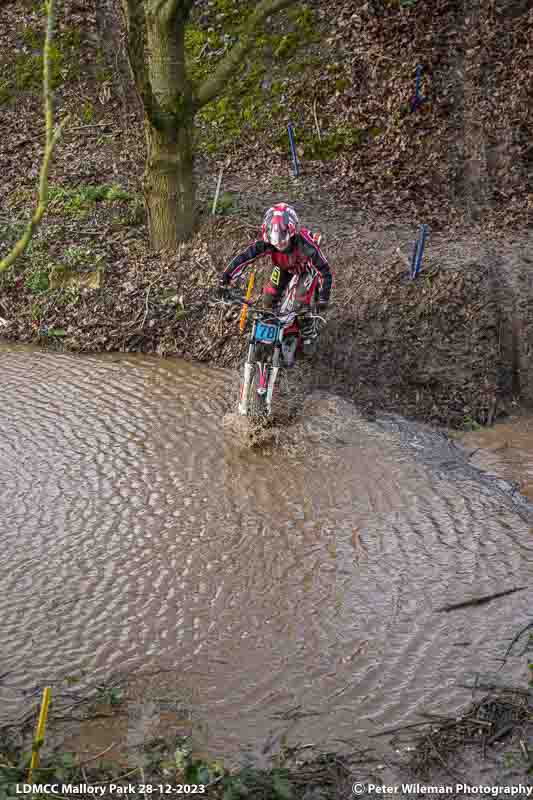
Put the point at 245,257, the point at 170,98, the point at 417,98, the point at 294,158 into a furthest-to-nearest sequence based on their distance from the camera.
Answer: the point at 417,98 < the point at 294,158 < the point at 170,98 < the point at 245,257

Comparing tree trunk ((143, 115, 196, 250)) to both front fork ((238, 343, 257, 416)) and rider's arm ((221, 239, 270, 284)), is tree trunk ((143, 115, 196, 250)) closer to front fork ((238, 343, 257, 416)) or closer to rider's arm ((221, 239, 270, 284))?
rider's arm ((221, 239, 270, 284))

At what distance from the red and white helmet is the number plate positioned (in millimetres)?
796

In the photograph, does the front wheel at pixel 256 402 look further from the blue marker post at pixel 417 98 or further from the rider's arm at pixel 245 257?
the blue marker post at pixel 417 98

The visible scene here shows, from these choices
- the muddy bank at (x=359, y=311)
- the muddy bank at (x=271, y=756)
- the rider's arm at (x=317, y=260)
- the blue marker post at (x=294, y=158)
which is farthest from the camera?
the blue marker post at (x=294, y=158)

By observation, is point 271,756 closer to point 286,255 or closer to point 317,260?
point 317,260

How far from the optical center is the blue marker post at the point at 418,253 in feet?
31.4

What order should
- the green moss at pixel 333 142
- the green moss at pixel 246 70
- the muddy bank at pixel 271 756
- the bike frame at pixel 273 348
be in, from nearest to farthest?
1. the muddy bank at pixel 271 756
2. the bike frame at pixel 273 348
3. the green moss at pixel 333 142
4. the green moss at pixel 246 70

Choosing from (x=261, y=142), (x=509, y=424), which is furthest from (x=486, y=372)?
(x=261, y=142)

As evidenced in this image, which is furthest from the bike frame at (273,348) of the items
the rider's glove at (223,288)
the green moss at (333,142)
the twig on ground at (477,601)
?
the green moss at (333,142)

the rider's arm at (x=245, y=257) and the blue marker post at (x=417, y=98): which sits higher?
the blue marker post at (x=417, y=98)

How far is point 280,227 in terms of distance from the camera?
7.61 metres

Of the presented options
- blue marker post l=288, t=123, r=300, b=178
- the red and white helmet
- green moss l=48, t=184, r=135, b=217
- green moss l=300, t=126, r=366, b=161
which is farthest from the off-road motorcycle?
green moss l=300, t=126, r=366, b=161

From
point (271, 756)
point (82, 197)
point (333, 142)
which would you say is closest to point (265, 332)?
point (271, 756)

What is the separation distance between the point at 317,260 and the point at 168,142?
406 cm
